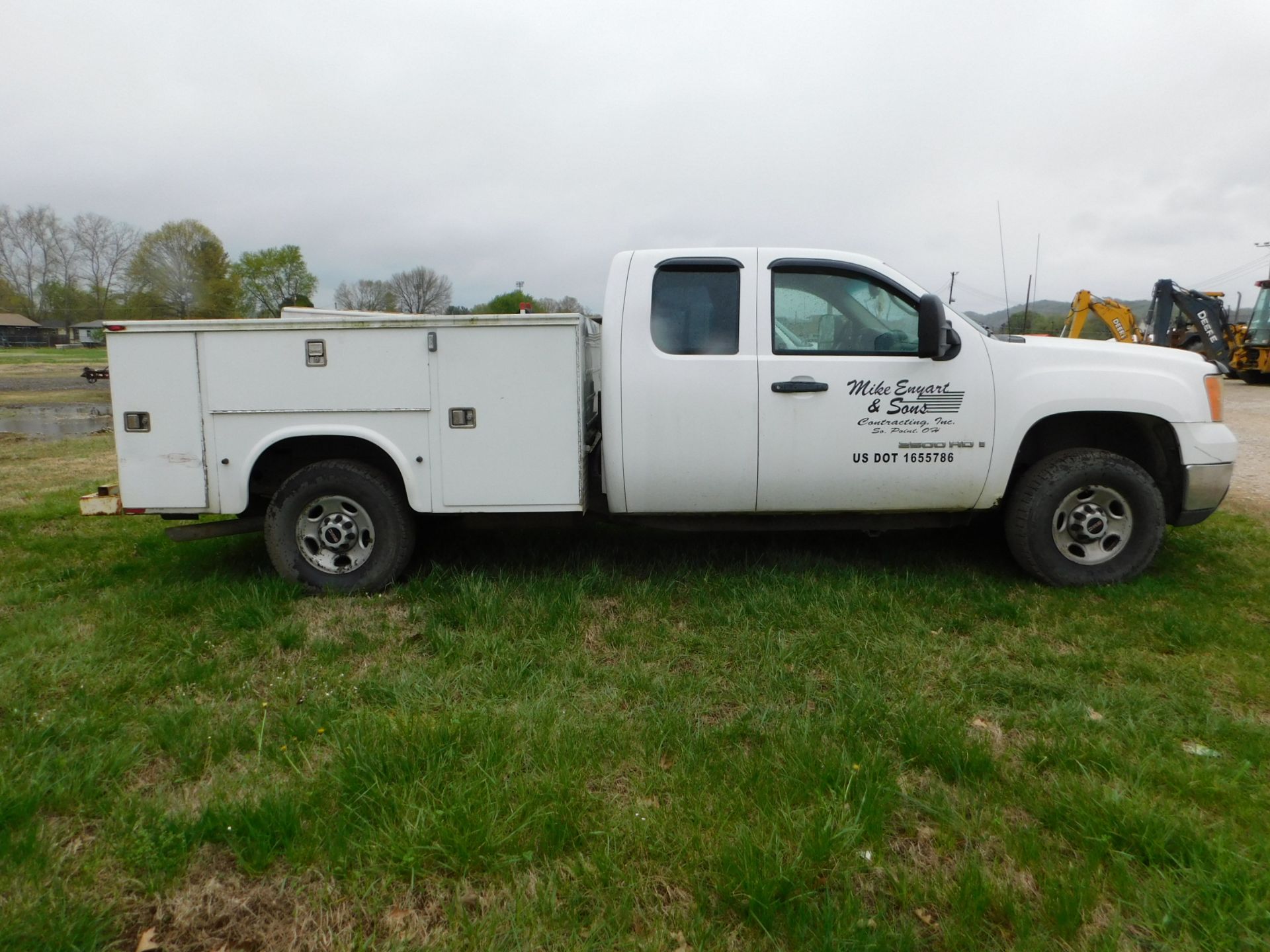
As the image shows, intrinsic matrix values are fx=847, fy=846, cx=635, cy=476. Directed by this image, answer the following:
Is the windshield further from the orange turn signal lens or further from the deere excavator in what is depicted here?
the orange turn signal lens

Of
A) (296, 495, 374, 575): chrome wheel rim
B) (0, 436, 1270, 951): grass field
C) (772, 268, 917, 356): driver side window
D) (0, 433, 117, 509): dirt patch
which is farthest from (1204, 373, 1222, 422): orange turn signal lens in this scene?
Answer: (0, 433, 117, 509): dirt patch

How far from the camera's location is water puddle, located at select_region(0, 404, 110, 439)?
14.0m

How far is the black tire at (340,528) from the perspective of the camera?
4754 millimetres

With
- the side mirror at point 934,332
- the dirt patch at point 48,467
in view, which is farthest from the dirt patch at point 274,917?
the dirt patch at point 48,467

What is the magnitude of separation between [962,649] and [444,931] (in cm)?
271

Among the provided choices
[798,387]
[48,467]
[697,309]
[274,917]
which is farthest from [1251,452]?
[48,467]

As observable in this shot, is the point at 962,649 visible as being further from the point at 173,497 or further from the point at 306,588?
the point at 173,497

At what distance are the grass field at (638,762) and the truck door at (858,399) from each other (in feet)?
1.87

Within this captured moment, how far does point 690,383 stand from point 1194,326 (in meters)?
20.6

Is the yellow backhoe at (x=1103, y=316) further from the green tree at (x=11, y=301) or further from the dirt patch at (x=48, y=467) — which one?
the green tree at (x=11, y=301)

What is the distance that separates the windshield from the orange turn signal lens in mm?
22691

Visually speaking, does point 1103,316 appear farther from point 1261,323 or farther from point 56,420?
point 56,420

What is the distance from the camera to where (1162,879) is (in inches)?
94.5

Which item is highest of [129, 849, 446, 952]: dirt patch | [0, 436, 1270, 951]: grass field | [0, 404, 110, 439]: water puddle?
[0, 404, 110, 439]: water puddle
